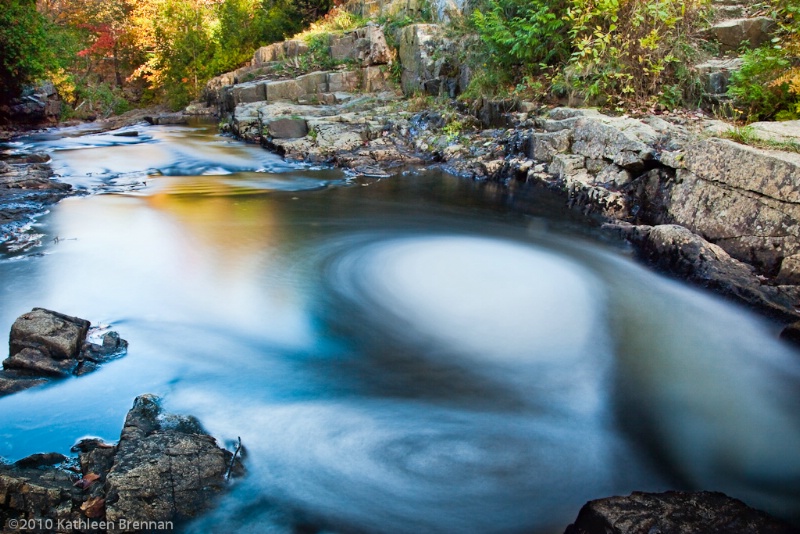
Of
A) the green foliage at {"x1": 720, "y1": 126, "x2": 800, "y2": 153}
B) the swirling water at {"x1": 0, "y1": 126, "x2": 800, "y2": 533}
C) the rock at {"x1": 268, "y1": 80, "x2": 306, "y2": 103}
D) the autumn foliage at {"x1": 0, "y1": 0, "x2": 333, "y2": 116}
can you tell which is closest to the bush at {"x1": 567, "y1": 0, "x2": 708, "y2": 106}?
the green foliage at {"x1": 720, "y1": 126, "x2": 800, "y2": 153}

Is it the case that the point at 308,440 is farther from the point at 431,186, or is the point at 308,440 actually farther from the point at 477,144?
the point at 477,144

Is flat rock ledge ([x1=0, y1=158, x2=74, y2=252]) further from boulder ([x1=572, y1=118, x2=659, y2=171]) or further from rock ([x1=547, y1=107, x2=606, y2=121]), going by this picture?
rock ([x1=547, y1=107, x2=606, y2=121])

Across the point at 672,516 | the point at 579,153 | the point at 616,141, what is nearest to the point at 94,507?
the point at 672,516

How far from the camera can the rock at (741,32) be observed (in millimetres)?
8688

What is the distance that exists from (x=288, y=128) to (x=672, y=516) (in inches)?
529

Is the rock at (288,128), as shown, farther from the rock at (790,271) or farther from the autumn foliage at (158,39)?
the autumn foliage at (158,39)

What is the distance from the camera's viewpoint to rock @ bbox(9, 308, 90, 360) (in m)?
3.83

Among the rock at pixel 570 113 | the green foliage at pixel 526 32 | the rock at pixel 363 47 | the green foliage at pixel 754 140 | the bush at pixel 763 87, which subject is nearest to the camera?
the green foliage at pixel 754 140

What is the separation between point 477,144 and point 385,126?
2951mm

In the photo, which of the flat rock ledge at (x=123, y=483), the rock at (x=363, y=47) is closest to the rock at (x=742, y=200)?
the flat rock ledge at (x=123, y=483)

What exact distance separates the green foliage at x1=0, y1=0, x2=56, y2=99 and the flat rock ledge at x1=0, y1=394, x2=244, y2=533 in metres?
15.6

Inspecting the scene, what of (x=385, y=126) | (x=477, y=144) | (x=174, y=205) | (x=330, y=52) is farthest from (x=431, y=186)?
(x=330, y=52)

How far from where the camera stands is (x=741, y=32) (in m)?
9.08

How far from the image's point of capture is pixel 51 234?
23.6 feet
